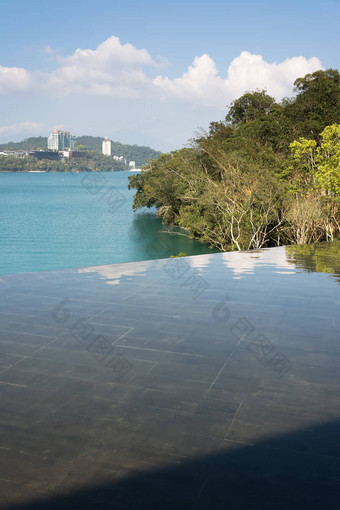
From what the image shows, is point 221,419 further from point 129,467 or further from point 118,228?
point 118,228

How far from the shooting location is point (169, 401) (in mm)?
2441

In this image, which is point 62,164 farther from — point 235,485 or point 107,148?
point 235,485

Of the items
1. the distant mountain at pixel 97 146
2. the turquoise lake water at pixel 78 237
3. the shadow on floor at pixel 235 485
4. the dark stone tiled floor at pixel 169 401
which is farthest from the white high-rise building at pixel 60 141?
the shadow on floor at pixel 235 485

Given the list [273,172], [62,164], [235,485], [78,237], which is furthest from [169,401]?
[62,164]

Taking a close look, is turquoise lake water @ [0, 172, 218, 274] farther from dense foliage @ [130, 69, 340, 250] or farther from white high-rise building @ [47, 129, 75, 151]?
white high-rise building @ [47, 129, 75, 151]

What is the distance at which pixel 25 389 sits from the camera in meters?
2.58

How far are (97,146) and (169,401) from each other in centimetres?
11418

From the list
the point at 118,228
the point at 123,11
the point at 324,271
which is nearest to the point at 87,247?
the point at 118,228

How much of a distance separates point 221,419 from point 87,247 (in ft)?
86.0

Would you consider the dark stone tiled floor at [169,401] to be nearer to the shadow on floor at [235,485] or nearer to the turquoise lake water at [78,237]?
the shadow on floor at [235,485]

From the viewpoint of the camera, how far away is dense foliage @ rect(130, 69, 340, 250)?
17.3m

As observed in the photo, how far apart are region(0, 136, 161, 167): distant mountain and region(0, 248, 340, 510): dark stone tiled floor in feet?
341

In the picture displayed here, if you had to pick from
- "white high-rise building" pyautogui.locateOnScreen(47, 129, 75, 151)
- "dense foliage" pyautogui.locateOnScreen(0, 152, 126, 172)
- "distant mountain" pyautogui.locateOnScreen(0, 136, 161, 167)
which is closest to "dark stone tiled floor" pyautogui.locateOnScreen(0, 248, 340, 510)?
"dense foliage" pyautogui.locateOnScreen(0, 152, 126, 172)

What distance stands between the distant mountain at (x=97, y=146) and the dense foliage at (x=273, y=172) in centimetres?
8305
